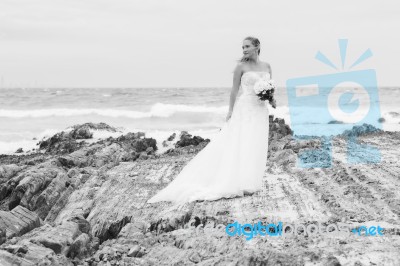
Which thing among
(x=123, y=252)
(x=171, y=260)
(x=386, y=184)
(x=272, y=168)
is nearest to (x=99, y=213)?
(x=123, y=252)

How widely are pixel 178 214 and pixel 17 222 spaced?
1.87 metres

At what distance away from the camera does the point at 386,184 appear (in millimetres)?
7176

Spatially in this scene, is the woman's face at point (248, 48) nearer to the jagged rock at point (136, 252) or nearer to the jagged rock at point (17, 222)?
the jagged rock at point (136, 252)

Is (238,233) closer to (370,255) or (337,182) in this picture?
(370,255)

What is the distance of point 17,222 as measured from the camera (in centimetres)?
571

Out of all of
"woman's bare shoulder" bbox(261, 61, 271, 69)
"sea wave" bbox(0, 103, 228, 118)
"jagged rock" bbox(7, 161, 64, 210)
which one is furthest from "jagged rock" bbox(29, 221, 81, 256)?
"sea wave" bbox(0, 103, 228, 118)

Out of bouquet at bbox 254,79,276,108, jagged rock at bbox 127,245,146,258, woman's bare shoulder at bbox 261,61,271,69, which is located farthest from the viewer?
woman's bare shoulder at bbox 261,61,271,69

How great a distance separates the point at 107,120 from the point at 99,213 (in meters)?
25.6

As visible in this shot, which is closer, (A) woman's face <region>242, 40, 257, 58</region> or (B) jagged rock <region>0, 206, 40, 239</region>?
(B) jagged rock <region>0, 206, 40, 239</region>

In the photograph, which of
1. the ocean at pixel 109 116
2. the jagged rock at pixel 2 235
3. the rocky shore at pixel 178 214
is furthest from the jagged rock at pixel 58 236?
the ocean at pixel 109 116

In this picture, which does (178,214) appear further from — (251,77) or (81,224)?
(251,77)

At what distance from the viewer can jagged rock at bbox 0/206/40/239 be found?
5469 millimetres

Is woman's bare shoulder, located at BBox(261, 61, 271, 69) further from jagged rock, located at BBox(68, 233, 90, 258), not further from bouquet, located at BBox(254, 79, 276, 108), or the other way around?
jagged rock, located at BBox(68, 233, 90, 258)

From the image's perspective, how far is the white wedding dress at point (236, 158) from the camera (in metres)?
6.86
